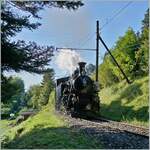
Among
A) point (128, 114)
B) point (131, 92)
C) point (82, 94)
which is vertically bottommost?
point (128, 114)

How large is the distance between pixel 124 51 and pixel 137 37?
7.69 ft

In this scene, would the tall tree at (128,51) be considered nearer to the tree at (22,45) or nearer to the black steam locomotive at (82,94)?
the black steam locomotive at (82,94)

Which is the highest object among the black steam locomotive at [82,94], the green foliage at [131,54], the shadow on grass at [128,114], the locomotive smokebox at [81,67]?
the green foliage at [131,54]

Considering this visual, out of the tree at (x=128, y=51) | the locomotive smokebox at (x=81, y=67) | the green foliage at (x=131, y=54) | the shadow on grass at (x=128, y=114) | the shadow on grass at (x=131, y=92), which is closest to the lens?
the shadow on grass at (x=128, y=114)

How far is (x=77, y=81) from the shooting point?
25453mm

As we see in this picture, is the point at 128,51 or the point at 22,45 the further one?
the point at 128,51

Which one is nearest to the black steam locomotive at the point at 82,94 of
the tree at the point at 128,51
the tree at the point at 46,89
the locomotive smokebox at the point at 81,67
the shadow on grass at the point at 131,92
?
the locomotive smokebox at the point at 81,67

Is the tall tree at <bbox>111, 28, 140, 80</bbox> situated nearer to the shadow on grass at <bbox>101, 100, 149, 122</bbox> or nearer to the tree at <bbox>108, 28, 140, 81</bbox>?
the tree at <bbox>108, 28, 140, 81</bbox>

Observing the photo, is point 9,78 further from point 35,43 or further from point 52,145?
point 52,145

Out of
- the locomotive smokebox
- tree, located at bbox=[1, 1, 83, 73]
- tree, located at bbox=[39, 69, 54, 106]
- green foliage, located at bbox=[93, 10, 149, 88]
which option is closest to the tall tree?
green foliage, located at bbox=[93, 10, 149, 88]

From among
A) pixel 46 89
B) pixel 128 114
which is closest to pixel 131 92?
pixel 128 114

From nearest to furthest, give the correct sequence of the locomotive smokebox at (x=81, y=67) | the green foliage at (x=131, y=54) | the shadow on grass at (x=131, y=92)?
the locomotive smokebox at (x=81, y=67)
the shadow on grass at (x=131, y=92)
the green foliage at (x=131, y=54)

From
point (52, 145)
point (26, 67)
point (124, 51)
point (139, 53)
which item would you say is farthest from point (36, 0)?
point (124, 51)

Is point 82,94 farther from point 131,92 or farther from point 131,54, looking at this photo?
point 131,54
